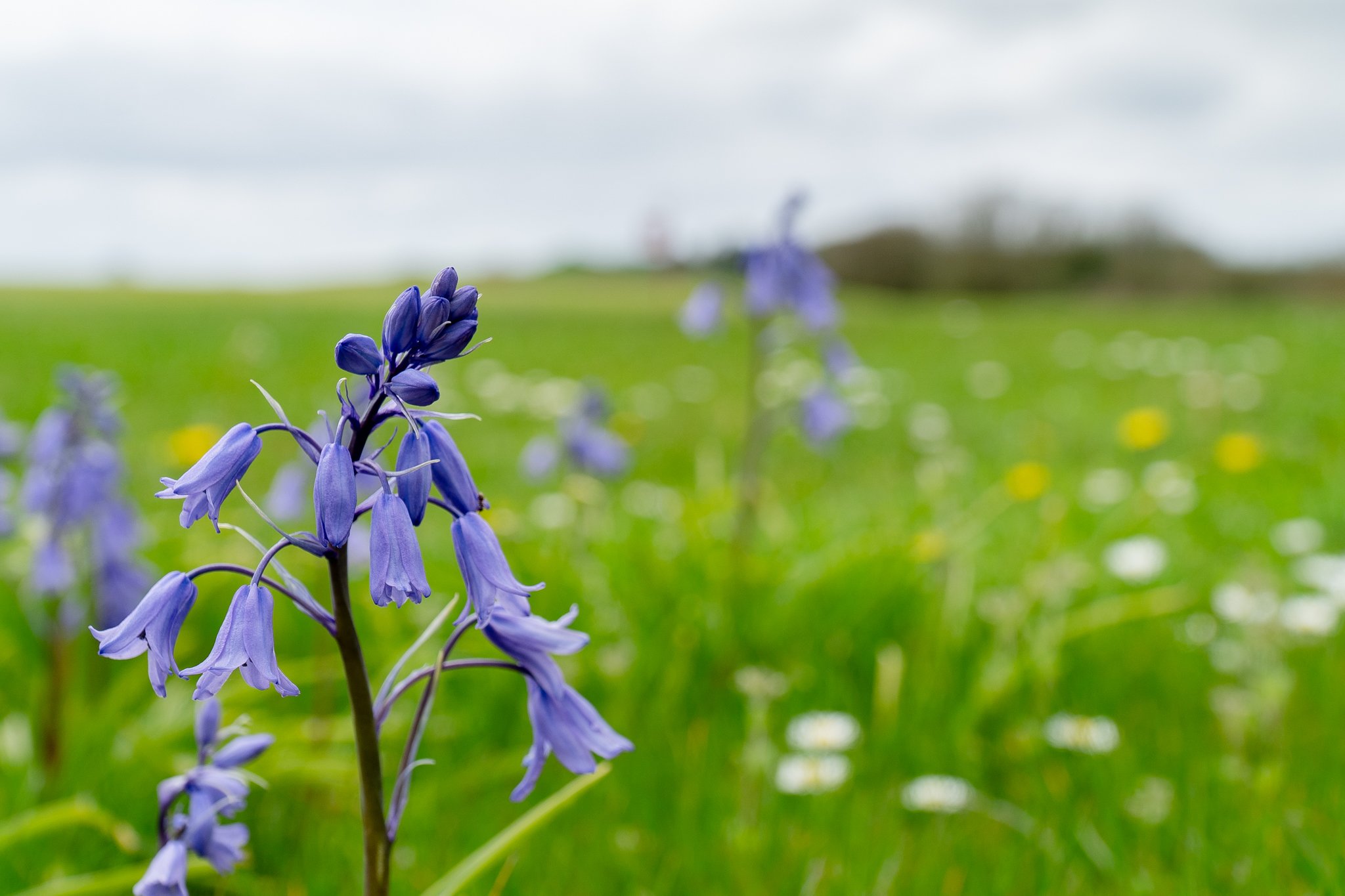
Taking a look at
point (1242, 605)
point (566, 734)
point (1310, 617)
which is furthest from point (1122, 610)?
point (566, 734)

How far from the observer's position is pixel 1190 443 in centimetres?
748

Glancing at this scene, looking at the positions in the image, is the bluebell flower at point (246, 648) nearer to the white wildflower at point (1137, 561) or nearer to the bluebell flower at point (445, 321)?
the bluebell flower at point (445, 321)

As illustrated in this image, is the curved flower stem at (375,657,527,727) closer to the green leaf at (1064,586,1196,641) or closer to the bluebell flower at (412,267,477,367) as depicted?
Answer: the bluebell flower at (412,267,477,367)

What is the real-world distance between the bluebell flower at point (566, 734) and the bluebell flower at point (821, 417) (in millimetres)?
2499

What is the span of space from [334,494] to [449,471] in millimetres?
129

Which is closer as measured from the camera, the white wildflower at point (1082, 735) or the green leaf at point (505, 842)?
the green leaf at point (505, 842)

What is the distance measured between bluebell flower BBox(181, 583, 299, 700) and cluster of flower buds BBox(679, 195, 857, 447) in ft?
7.74

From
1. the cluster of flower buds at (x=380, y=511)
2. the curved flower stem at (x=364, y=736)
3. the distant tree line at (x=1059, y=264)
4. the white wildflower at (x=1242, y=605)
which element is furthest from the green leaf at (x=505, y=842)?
the distant tree line at (x=1059, y=264)

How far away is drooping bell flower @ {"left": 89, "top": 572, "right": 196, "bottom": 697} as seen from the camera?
1.14m

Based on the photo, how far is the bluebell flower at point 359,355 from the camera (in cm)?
104

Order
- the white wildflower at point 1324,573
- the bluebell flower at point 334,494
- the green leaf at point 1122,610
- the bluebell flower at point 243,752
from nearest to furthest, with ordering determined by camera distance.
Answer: the bluebell flower at point 334,494, the bluebell flower at point 243,752, the green leaf at point 1122,610, the white wildflower at point 1324,573

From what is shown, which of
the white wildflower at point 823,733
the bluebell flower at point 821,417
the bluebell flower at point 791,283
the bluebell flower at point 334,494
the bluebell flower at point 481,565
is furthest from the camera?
the bluebell flower at point 821,417

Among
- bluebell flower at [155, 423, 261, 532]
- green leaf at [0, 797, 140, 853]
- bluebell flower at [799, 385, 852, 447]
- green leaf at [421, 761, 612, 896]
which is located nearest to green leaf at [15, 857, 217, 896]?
green leaf at [0, 797, 140, 853]

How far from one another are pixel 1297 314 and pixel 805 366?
15731mm
